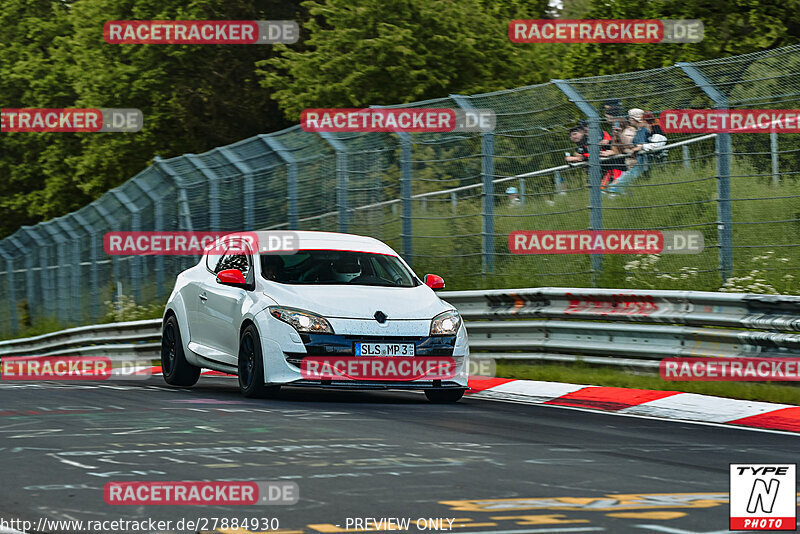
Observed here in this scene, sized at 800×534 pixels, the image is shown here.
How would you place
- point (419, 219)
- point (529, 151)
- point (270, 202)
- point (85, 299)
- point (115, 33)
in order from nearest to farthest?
point (529, 151) → point (419, 219) → point (270, 202) → point (85, 299) → point (115, 33)

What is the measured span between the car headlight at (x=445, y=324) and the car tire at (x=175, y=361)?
3.23m

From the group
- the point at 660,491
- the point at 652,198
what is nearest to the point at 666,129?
the point at 652,198

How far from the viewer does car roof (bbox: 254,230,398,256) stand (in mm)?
13062

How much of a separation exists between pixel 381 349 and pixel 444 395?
107cm

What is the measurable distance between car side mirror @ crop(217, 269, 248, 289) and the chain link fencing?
400 cm

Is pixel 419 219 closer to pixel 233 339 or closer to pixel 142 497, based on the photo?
pixel 233 339

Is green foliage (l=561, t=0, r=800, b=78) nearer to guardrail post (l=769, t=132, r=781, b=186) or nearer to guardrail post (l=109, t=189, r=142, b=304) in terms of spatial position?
guardrail post (l=109, t=189, r=142, b=304)

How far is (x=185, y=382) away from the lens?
1434 centimetres

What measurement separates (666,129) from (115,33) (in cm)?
3238

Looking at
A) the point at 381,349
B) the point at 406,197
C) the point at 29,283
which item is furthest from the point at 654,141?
the point at 29,283

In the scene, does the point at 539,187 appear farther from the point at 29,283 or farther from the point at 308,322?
the point at 29,283

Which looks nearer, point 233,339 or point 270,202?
point 233,339

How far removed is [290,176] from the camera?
1972 cm

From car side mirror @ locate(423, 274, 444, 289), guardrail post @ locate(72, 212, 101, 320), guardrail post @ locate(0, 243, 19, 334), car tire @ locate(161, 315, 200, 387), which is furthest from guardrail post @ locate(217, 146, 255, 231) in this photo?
guardrail post @ locate(0, 243, 19, 334)
